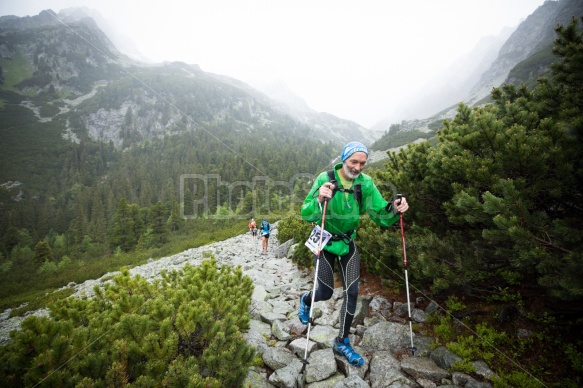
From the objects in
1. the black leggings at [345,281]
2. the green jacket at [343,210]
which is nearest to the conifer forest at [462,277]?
the green jacket at [343,210]

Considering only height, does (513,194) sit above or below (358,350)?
above

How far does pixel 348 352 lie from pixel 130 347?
2.88m

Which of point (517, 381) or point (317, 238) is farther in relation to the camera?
point (317, 238)

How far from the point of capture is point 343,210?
364cm

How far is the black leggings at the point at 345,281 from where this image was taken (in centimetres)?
383

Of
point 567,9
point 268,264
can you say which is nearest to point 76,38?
point 268,264

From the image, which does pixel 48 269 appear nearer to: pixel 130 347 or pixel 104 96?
pixel 130 347

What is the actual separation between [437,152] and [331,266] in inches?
112

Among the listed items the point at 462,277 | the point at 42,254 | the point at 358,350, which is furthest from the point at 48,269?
the point at 462,277

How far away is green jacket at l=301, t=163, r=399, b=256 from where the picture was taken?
3633 mm

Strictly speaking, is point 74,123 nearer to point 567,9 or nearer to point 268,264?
point 268,264

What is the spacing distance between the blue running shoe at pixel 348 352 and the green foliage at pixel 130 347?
1.40 metres

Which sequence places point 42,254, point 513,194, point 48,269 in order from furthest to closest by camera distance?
point 42,254 < point 48,269 < point 513,194

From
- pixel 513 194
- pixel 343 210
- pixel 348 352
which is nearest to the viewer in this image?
pixel 513 194
